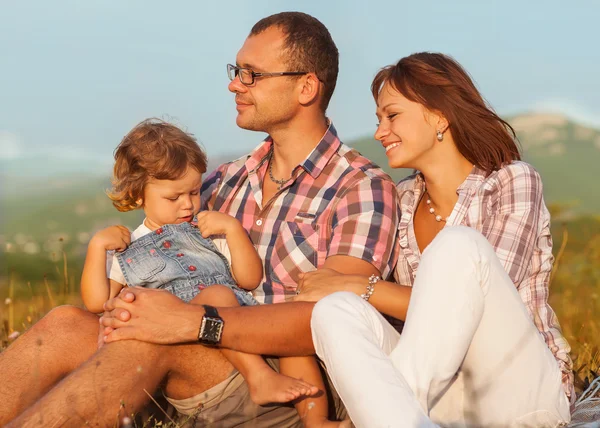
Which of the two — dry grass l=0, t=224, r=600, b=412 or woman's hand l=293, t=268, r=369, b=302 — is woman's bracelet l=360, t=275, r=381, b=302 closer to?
woman's hand l=293, t=268, r=369, b=302

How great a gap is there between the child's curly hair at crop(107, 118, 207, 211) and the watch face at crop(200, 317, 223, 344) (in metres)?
0.99

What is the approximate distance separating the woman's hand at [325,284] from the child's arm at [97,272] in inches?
41.0

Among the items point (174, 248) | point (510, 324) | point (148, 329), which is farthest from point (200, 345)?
point (510, 324)

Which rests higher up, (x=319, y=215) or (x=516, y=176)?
(x=516, y=176)

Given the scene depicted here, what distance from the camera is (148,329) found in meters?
3.72

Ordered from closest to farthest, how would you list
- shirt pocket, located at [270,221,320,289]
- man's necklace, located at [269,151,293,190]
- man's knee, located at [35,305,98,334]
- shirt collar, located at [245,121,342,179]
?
man's knee, located at [35,305,98,334] < shirt pocket, located at [270,221,320,289] < shirt collar, located at [245,121,342,179] < man's necklace, located at [269,151,293,190]

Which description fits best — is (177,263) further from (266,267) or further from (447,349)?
(447,349)

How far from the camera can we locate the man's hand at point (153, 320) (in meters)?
3.73

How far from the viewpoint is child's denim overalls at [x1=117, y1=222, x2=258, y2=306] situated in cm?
424

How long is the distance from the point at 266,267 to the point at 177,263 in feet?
1.84

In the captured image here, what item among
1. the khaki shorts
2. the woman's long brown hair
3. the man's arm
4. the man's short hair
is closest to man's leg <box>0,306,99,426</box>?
the man's arm

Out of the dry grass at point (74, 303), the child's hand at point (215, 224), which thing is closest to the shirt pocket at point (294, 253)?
the child's hand at point (215, 224)

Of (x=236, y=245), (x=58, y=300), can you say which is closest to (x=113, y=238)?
(x=236, y=245)

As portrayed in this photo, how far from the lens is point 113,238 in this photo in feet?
14.1
